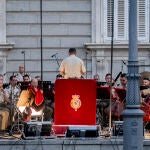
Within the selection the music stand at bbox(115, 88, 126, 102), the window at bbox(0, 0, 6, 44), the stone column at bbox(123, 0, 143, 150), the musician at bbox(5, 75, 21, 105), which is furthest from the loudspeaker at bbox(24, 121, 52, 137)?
the window at bbox(0, 0, 6, 44)

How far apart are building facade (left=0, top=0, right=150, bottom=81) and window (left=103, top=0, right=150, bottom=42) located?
3 centimetres

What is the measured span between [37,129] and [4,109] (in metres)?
2.03

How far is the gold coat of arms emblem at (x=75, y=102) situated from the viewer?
19406 millimetres

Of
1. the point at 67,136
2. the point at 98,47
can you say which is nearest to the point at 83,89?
the point at 67,136

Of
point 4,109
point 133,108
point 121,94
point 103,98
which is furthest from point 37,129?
point 133,108

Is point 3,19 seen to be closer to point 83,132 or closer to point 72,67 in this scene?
point 72,67

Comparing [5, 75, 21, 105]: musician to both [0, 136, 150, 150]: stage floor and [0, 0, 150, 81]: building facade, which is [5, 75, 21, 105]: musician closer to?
[0, 136, 150, 150]: stage floor

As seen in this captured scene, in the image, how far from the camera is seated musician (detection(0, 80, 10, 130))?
2003 centimetres

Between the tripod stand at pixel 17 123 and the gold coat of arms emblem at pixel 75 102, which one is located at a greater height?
the gold coat of arms emblem at pixel 75 102

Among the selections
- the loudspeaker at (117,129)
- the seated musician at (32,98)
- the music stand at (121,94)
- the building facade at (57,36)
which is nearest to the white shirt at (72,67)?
the seated musician at (32,98)

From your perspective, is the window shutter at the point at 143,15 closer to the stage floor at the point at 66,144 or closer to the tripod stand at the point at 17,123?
the tripod stand at the point at 17,123

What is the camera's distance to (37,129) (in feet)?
60.7

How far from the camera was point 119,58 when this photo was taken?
25.9m

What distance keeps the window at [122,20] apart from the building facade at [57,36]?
0.10ft
